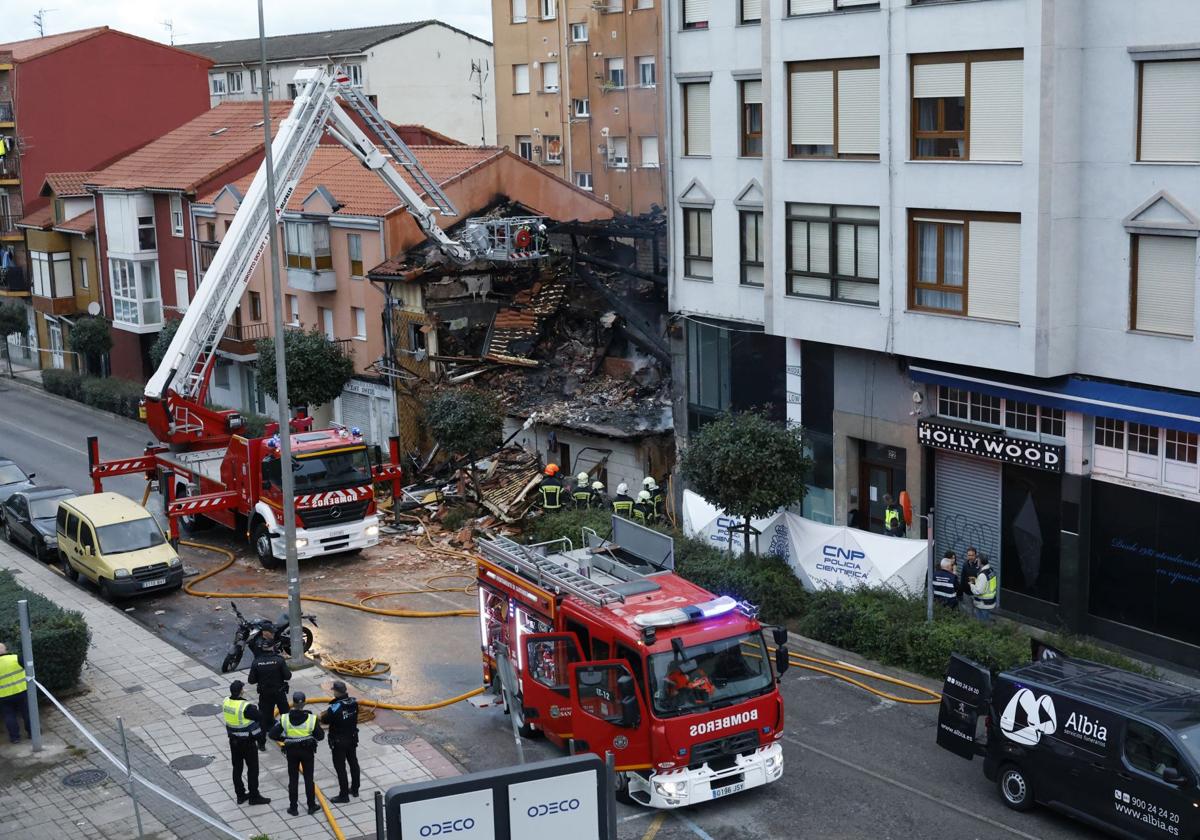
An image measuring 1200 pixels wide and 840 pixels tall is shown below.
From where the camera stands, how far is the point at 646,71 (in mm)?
49094

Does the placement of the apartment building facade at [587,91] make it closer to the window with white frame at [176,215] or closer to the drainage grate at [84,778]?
the window with white frame at [176,215]

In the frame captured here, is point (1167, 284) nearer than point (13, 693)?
No

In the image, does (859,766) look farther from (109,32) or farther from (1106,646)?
(109,32)

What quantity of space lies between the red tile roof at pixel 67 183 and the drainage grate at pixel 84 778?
40952mm

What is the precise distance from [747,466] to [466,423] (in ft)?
29.2

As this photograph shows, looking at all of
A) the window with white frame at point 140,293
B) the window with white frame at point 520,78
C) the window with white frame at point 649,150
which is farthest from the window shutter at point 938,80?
the window with white frame at point 520,78

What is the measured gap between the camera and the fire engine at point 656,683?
49.8 feet

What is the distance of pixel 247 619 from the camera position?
24656 mm

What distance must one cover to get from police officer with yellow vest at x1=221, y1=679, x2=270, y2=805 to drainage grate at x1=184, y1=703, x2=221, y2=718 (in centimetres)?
320

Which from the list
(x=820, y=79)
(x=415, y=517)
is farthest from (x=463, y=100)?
(x=820, y=79)

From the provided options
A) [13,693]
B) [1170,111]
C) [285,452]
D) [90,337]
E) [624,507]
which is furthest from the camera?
[90,337]

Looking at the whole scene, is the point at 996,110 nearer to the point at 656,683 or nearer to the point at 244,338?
the point at 656,683

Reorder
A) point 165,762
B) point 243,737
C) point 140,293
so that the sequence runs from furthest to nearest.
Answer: point 140,293, point 165,762, point 243,737

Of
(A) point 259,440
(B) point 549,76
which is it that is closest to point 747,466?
(A) point 259,440
